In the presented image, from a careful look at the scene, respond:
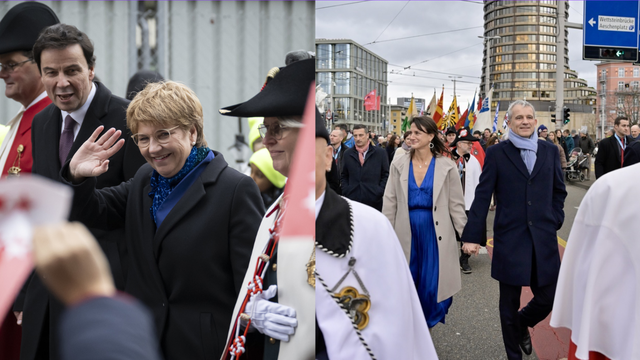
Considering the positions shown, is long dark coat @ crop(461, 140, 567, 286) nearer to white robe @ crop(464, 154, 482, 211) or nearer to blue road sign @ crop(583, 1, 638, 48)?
white robe @ crop(464, 154, 482, 211)

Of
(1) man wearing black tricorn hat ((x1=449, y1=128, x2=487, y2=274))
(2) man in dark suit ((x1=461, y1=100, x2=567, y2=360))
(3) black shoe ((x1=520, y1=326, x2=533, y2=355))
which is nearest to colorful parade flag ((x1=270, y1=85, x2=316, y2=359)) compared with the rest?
(2) man in dark suit ((x1=461, y1=100, x2=567, y2=360))

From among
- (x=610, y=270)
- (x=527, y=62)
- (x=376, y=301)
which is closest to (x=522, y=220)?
(x=610, y=270)

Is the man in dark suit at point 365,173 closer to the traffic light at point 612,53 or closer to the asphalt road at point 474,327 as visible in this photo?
the asphalt road at point 474,327

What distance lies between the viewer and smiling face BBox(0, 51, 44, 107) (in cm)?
83

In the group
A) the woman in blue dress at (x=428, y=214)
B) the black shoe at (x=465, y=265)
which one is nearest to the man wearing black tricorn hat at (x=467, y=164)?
the black shoe at (x=465, y=265)

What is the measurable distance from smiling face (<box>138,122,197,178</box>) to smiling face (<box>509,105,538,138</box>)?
8.80 feet

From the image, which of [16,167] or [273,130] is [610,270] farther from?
[16,167]

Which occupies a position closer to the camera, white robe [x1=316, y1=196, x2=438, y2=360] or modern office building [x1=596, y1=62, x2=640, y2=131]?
white robe [x1=316, y1=196, x2=438, y2=360]

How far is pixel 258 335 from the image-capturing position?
1.00 m

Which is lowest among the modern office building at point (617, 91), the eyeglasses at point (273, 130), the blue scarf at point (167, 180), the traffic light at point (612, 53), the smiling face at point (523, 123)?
the blue scarf at point (167, 180)

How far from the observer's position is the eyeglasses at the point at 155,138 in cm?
87

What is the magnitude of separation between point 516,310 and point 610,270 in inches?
57.2

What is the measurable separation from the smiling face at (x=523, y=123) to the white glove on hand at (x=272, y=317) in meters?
2.56

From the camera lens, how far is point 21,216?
79 centimetres
